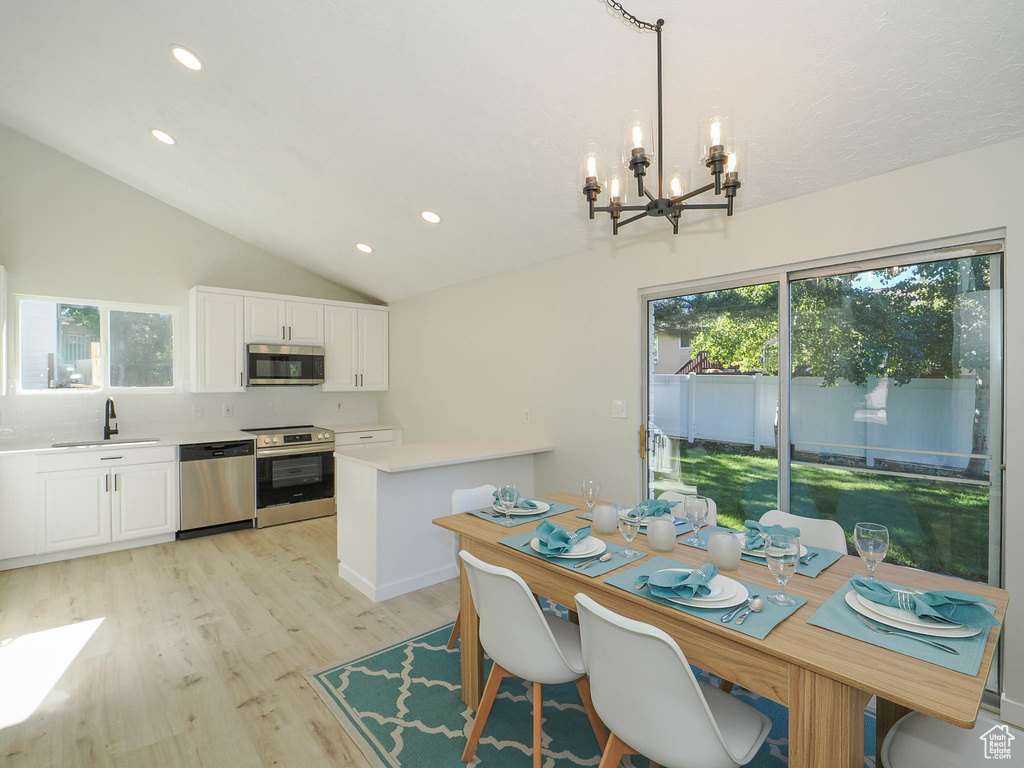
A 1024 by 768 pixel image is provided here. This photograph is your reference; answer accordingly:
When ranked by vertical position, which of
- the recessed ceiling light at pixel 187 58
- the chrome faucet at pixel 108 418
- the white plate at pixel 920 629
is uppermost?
the recessed ceiling light at pixel 187 58

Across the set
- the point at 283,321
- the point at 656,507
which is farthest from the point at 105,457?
the point at 656,507

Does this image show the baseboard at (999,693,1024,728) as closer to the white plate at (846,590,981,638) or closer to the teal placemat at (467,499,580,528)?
the white plate at (846,590,981,638)

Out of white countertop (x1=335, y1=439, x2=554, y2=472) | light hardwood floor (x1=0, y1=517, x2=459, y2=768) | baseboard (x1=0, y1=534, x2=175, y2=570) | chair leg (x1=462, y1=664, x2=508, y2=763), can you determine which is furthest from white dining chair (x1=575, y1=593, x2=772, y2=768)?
baseboard (x1=0, y1=534, x2=175, y2=570)

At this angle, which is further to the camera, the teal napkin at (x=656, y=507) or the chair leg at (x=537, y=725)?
the teal napkin at (x=656, y=507)

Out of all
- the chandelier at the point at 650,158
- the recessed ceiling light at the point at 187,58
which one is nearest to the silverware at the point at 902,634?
the chandelier at the point at 650,158

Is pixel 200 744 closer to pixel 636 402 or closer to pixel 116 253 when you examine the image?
pixel 636 402

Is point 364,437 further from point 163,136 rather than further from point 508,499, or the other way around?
point 508,499

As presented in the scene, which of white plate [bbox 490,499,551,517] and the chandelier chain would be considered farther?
white plate [bbox 490,499,551,517]

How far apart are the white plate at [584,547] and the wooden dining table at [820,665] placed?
90mm

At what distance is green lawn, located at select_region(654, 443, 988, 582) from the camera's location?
7.18 feet

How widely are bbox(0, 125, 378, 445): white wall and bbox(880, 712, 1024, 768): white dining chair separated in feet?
17.8

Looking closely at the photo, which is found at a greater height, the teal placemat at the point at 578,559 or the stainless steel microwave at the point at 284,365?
the stainless steel microwave at the point at 284,365

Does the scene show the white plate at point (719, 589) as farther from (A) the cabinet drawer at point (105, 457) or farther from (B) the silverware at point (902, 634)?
(A) the cabinet drawer at point (105, 457)

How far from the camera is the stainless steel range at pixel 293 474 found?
4.71 meters
